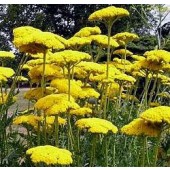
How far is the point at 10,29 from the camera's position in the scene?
785 centimetres

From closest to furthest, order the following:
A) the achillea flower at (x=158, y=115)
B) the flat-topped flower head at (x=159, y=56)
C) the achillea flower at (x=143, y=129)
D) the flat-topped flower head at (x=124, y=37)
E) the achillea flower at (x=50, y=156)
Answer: the achillea flower at (x=50, y=156)
the achillea flower at (x=158, y=115)
the achillea flower at (x=143, y=129)
the flat-topped flower head at (x=159, y=56)
the flat-topped flower head at (x=124, y=37)

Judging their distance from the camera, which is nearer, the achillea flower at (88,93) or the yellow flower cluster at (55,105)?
the yellow flower cluster at (55,105)

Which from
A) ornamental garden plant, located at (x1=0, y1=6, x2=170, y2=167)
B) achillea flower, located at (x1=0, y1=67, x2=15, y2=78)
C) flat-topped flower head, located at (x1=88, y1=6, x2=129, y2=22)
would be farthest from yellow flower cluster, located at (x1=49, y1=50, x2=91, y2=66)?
flat-topped flower head, located at (x1=88, y1=6, x2=129, y2=22)

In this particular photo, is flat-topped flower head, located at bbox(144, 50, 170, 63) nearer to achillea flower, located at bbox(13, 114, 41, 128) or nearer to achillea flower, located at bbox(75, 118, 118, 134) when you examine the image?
achillea flower, located at bbox(75, 118, 118, 134)

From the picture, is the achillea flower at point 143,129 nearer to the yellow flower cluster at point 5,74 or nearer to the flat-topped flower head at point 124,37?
the yellow flower cluster at point 5,74

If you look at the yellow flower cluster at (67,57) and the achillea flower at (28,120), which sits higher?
the yellow flower cluster at (67,57)

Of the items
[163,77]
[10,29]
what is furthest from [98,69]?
[10,29]

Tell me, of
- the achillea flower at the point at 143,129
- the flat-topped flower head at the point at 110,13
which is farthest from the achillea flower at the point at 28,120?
the flat-topped flower head at the point at 110,13

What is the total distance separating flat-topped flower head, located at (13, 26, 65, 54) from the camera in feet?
9.09

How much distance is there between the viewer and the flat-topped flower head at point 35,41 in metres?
2.77

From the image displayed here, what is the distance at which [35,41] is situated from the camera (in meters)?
2.77

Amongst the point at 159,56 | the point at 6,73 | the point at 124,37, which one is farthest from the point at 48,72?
the point at 124,37

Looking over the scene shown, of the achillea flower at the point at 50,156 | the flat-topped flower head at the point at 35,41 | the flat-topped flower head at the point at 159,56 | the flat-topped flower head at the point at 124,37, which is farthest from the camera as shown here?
the flat-topped flower head at the point at 124,37

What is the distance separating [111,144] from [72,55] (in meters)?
0.78
